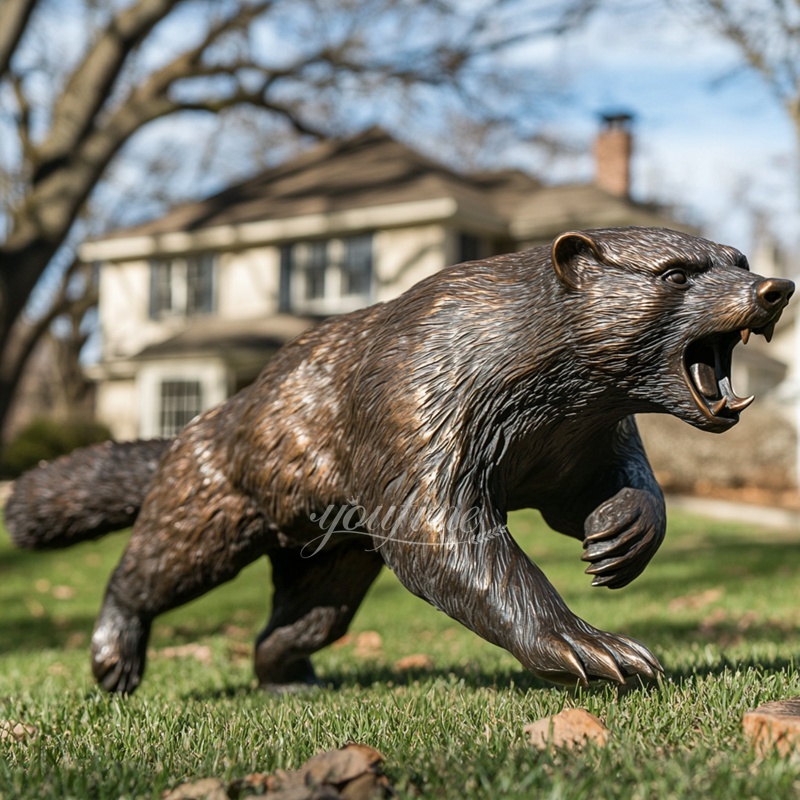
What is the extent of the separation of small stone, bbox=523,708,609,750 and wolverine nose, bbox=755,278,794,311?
1340 mm

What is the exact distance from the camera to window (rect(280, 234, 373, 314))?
71.4 feet

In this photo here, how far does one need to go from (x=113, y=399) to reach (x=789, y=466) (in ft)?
51.3

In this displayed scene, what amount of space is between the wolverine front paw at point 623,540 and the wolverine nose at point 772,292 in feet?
2.93

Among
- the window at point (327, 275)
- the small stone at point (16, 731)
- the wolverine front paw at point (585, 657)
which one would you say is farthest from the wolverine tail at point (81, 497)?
the window at point (327, 275)

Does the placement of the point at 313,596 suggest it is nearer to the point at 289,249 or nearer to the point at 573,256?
the point at 573,256

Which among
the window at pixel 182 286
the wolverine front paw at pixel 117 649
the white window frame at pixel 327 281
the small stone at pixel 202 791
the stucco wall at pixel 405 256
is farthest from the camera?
the window at pixel 182 286

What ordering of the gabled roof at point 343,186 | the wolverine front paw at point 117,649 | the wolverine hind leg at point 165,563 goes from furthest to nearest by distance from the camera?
1. the gabled roof at point 343,186
2. the wolverine front paw at point 117,649
3. the wolverine hind leg at point 165,563

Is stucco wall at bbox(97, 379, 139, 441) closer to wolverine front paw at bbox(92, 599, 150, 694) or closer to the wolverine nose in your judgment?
wolverine front paw at bbox(92, 599, 150, 694)

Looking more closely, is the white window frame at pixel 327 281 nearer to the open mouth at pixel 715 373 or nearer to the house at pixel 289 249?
the house at pixel 289 249

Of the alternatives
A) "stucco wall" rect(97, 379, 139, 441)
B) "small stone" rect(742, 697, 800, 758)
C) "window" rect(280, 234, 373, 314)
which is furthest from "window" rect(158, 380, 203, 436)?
"small stone" rect(742, 697, 800, 758)

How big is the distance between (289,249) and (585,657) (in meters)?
20.2

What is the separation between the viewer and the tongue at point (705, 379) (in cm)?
336

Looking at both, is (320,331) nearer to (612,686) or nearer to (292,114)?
(612,686)

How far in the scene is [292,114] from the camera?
2338 centimetres
